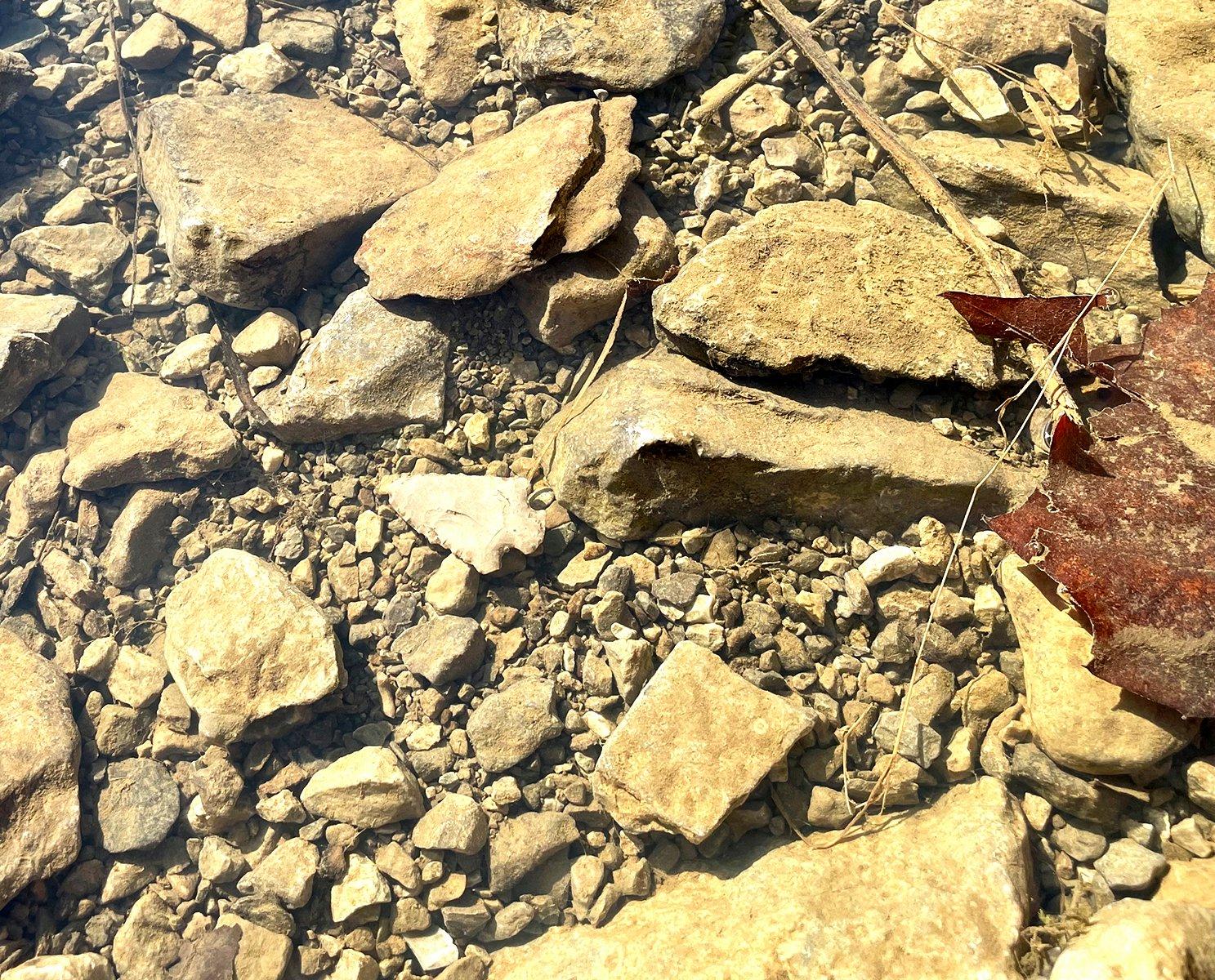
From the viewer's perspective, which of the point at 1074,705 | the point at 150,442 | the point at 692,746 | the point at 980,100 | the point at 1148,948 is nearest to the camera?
the point at 1148,948

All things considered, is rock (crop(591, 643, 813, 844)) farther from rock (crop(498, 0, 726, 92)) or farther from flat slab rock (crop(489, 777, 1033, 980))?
rock (crop(498, 0, 726, 92))

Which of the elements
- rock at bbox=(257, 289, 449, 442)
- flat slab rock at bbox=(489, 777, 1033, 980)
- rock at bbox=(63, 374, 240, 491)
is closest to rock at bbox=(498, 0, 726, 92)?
rock at bbox=(257, 289, 449, 442)

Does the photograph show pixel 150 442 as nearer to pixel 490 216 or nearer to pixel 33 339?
pixel 33 339

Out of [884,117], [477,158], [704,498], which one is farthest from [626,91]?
[704,498]

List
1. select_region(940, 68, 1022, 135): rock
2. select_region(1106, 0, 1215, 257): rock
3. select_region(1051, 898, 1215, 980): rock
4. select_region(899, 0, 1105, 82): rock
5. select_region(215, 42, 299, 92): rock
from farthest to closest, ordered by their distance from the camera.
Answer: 1. select_region(215, 42, 299, 92): rock
2. select_region(899, 0, 1105, 82): rock
3. select_region(940, 68, 1022, 135): rock
4. select_region(1106, 0, 1215, 257): rock
5. select_region(1051, 898, 1215, 980): rock

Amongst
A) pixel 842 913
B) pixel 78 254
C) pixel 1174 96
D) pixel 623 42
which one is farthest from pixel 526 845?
pixel 78 254

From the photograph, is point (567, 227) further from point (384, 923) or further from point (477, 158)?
point (384, 923)
